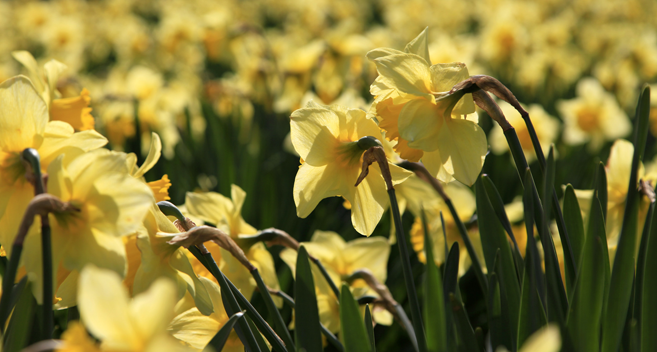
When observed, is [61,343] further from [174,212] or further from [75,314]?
[75,314]

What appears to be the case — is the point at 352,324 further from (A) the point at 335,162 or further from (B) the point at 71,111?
(B) the point at 71,111

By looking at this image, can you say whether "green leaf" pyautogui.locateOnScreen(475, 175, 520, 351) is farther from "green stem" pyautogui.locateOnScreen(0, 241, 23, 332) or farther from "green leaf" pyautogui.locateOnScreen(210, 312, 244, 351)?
"green stem" pyautogui.locateOnScreen(0, 241, 23, 332)

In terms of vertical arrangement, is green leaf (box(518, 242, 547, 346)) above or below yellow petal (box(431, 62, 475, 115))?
below

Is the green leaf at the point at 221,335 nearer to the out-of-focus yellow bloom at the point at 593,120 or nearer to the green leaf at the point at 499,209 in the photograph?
the green leaf at the point at 499,209

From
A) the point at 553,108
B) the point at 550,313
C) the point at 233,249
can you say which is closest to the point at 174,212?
the point at 233,249

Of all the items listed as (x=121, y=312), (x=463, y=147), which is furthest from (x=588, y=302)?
(x=121, y=312)

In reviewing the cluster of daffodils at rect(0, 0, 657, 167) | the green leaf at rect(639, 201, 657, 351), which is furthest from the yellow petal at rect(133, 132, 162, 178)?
the green leaf at rect(639, 201, 657, 351)
